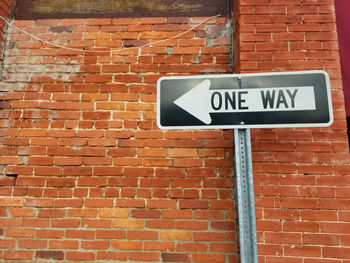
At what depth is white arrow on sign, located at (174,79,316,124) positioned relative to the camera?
61.7 inches

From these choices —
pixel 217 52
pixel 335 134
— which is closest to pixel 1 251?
pixel 217 52

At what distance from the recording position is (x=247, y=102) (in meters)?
1.57

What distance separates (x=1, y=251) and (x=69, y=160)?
2.85 ft

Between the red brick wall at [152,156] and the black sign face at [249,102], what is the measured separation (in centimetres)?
71

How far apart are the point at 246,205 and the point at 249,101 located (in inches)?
21.5

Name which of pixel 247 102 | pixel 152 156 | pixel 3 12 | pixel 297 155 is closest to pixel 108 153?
pixel 152 156

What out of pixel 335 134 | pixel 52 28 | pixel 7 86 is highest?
pixel 52 28

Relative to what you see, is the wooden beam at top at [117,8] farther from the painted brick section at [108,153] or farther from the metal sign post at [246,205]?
the metal sign post at [246,205]

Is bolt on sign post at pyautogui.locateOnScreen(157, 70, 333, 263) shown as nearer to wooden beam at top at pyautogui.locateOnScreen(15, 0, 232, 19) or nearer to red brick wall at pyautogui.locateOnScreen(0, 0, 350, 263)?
red brick wall at pyautogui.locateOnScreen(0, 0, 350, 263)

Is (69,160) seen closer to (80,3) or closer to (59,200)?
(59,200)

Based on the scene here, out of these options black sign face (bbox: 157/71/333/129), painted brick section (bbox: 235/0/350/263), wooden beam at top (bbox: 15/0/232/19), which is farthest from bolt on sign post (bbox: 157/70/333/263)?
wooden beam at top (bbox: 15/0/232/19)

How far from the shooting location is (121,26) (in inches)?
110

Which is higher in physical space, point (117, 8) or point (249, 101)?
point (117, 8)

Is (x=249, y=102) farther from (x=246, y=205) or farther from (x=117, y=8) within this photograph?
(x=117, y=8)
